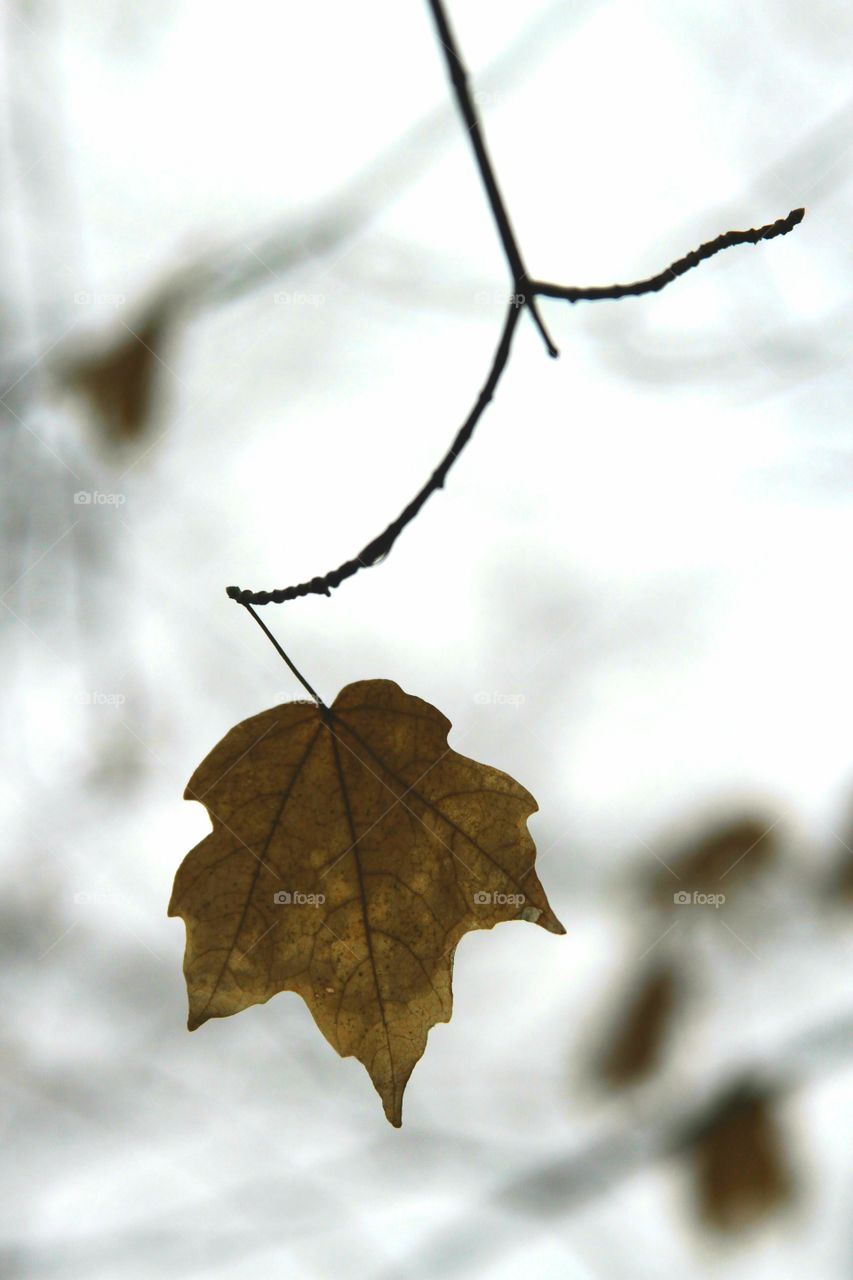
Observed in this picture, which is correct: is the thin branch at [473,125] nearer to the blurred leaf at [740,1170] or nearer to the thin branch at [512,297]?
the thin branch at [512,297]

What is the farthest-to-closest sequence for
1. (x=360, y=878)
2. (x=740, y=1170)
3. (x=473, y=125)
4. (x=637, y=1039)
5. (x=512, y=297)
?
1. (x=637, y=1039)
2. (x=740, y=1170)
3. (x=360, y=878)
4. (x=512, y=297)
5. (x=473, y=125)

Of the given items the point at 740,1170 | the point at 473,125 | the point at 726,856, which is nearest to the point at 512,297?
the point at 473,125

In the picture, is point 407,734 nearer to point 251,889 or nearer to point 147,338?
point 251,889

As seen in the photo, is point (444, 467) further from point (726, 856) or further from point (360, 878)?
point (726, 856)

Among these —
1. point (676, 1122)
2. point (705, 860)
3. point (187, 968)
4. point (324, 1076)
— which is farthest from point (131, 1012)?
point (187, 968)

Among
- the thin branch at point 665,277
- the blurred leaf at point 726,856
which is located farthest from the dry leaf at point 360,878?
the blurred leaf at point 726,856

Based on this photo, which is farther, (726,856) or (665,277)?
(726,856)
